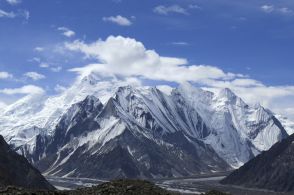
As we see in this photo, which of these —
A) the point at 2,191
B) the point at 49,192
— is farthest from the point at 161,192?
the point at 2,191

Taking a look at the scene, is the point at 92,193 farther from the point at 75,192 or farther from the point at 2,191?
the point at 2,191

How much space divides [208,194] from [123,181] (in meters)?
13.7

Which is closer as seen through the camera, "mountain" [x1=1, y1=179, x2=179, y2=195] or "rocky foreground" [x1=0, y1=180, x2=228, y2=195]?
"rocky foreground" [x1=0, y1=180, x2=228, y2=195]

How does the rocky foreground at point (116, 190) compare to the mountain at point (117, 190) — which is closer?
the rocky foreground at point (116, 190)

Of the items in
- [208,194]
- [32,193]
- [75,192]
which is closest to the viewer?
[32,193]

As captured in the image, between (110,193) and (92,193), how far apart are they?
2621 millimetres

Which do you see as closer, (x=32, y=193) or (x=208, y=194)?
(x=32, y=193)

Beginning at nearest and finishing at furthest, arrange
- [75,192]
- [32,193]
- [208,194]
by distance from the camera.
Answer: [32,193], [75,192], [208,194]

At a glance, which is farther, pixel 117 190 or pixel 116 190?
pixel 117 190

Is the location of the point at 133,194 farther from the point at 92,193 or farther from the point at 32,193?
the point at 32,193

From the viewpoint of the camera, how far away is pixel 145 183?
95.1 metres

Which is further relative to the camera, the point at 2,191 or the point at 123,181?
the point at 123,181

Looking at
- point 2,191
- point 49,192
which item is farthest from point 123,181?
point 2,191

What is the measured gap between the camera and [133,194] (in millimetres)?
86062
